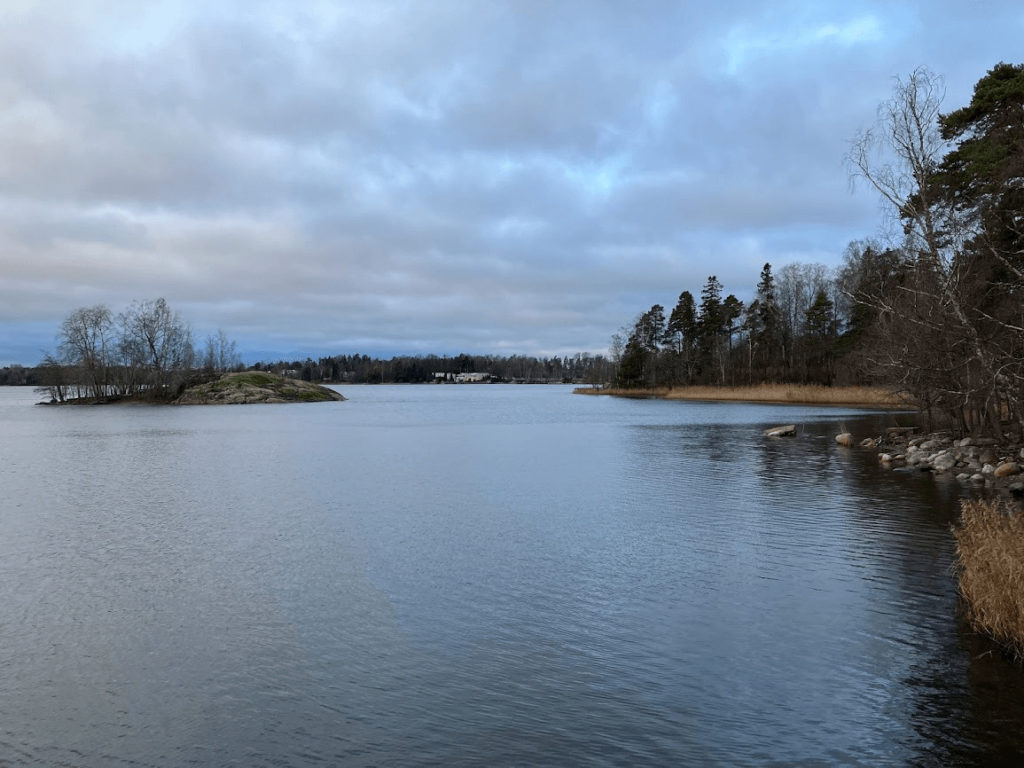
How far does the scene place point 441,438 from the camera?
125 feet

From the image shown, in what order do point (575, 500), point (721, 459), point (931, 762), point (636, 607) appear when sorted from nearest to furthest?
point (931, 762) → point (636, 607) → point (575, 500) → point (721, 459)

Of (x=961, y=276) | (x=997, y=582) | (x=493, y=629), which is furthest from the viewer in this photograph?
(x=961, y=276)

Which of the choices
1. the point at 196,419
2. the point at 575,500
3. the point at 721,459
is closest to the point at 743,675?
the point at 575,500

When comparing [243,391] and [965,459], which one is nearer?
[965,459]

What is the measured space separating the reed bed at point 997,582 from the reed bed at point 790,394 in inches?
1544

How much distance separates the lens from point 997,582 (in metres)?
8.55

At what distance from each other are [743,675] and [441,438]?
3074cm

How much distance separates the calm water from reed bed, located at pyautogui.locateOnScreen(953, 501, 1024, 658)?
31 cm

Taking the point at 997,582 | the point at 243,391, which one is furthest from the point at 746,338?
the point at 997,582

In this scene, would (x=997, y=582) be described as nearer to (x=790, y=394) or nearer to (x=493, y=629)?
(x=493, y=629)

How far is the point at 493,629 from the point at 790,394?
220 feet

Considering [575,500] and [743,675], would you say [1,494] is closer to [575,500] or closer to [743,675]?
[575,500]

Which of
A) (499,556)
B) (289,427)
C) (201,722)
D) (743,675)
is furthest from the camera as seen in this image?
(289,427)

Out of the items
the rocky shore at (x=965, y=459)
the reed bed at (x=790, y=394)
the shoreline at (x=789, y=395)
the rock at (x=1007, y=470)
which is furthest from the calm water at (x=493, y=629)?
the shoreline at (x=789, y=395)
